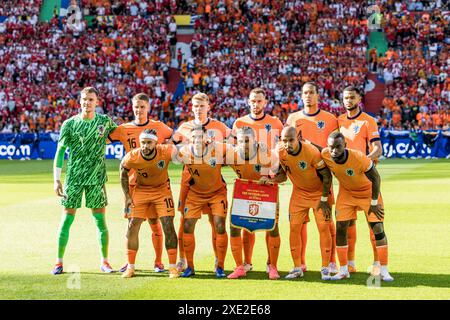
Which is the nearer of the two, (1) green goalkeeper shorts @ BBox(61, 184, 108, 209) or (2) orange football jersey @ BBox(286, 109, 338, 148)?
(1) green goalkeeper shorts @ BBox(61, 184, 108, 209)

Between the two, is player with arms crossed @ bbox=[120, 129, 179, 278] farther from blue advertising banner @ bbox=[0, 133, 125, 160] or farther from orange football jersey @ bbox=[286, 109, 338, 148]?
blue advertising banner @ bbox=[0, 133, 125, 160]

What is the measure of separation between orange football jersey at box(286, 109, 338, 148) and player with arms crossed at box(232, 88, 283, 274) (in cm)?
24

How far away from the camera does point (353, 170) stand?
10.5 meters

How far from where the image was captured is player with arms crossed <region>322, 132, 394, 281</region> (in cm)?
1039

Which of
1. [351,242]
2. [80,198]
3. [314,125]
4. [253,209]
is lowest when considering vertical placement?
[351,242]


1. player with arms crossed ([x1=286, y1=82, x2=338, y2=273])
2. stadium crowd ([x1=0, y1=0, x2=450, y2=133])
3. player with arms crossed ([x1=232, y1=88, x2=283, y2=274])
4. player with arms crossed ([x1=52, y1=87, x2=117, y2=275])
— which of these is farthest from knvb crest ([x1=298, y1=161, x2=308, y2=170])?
stadium crowd ([x1=0, y1=0, x2=450, y2=133])

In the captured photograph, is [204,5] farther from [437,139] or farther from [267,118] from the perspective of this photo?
[267,118]

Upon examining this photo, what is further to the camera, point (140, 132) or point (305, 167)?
point (140, 132)

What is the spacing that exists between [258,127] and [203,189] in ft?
3.78

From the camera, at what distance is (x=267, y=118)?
1150 centimetres

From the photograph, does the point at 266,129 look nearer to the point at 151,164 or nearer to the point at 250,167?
the point at 250,167

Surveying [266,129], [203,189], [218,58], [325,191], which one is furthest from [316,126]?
[218,58]

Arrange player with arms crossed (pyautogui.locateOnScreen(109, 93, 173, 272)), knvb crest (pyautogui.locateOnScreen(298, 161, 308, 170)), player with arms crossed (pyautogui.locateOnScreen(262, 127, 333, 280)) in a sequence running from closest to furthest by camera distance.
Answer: player with arms crossed (pyautogui.locateOnScreen(262, 127, 333, 280)), knvb crest (pyautogui.locateOnScreen(298, 161, 308, 170)), player with arms crossed (pyautogui.locateOnScreen(109, 93, 173, 272))
